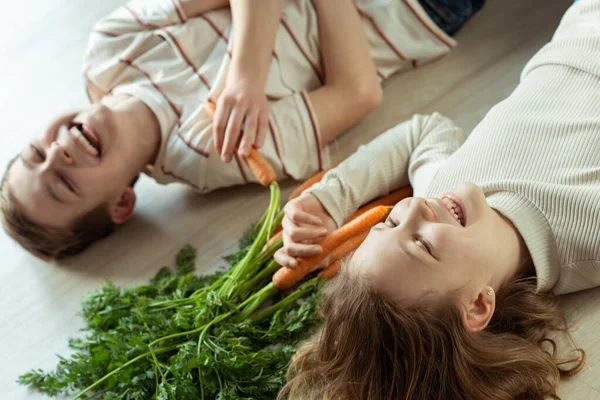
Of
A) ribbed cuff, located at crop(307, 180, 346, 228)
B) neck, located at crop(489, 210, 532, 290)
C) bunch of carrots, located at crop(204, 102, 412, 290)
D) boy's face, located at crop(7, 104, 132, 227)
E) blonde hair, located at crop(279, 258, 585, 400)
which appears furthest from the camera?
boy's face, located at crop(7, 104, 132, 227)

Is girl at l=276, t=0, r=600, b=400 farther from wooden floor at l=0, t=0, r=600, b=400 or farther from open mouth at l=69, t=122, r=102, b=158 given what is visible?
open mouth at l=69, t=122, r=102, b=158

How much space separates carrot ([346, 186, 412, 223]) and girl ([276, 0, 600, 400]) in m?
0.06

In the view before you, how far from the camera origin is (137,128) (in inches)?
59.7

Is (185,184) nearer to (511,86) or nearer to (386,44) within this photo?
(386,44)

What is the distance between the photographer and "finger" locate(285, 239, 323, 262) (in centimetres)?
123

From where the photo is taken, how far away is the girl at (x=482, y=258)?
979 millimetres

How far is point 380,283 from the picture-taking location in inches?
38.5

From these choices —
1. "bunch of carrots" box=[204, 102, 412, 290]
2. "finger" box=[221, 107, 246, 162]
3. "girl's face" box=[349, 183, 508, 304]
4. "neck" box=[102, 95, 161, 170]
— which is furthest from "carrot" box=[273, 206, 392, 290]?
"neck" box=[102, 95, 161, 170]

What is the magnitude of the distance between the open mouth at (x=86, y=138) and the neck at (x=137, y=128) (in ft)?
0.20

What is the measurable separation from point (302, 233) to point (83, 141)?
23.3 inches

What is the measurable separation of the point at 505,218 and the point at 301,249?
0.38 m

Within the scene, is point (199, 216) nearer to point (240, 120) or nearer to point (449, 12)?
point (240, 120)

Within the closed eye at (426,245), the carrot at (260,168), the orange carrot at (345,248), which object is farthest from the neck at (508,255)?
the carrot at (260,168)

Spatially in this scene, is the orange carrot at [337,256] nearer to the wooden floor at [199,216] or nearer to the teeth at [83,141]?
the wooden floor at [199,216]
